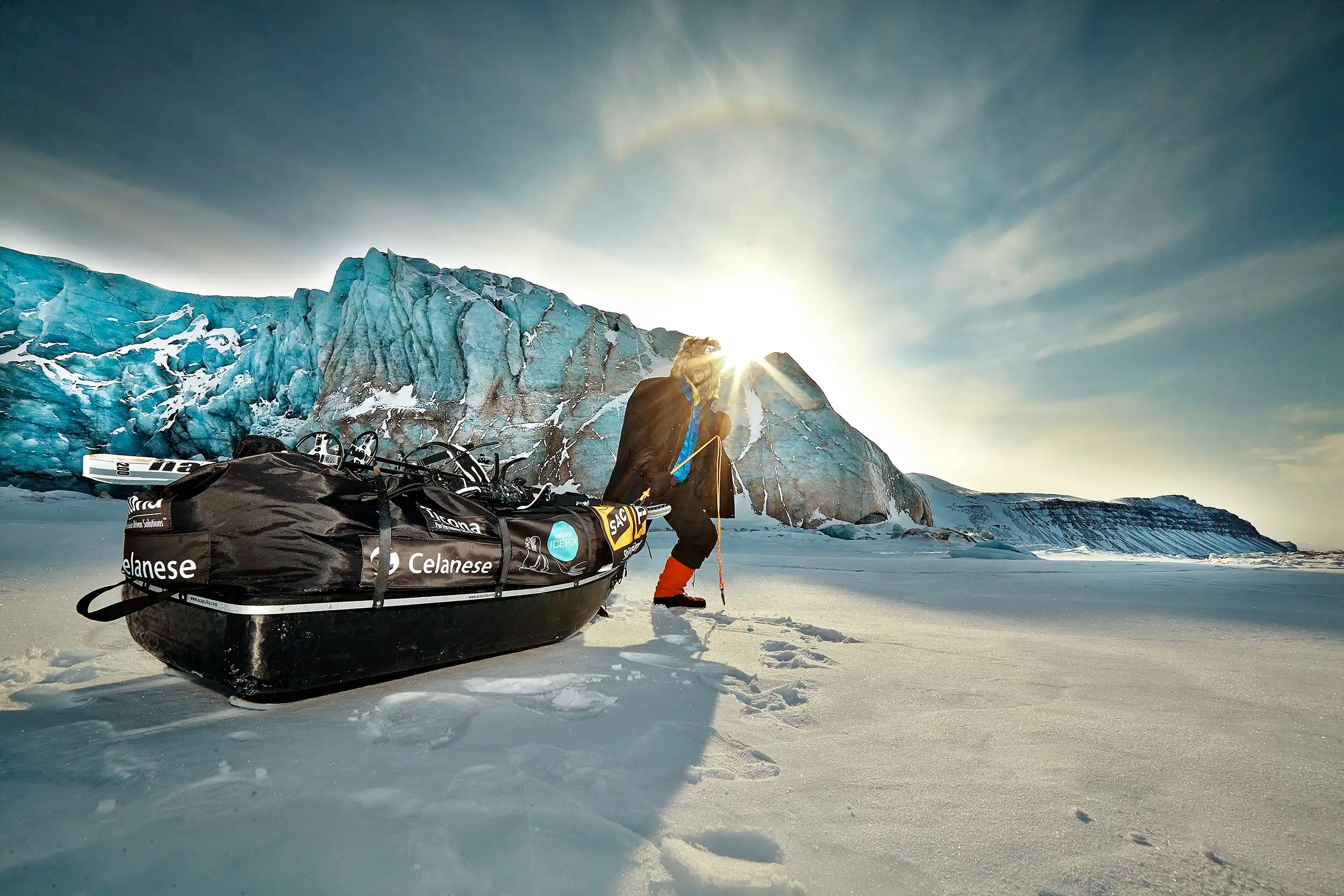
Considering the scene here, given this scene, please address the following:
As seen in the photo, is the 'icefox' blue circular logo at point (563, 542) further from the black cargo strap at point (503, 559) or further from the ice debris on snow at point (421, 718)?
the ice debris on snow at point (421, 718)

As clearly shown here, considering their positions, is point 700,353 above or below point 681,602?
above

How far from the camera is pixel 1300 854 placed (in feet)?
3.41

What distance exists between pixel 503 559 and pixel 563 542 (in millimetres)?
394

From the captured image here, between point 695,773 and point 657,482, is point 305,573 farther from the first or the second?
point 657,482

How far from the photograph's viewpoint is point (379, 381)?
2092 centimetres

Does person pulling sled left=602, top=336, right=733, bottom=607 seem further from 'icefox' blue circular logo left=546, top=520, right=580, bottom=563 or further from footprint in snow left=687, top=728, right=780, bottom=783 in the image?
footprint in snow left=687, top=728, right=780, bottom=783

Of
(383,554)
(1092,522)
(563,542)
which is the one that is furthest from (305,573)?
(1092,522)

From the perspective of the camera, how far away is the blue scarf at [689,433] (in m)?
4.52

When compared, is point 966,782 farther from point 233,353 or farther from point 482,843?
point 233,353

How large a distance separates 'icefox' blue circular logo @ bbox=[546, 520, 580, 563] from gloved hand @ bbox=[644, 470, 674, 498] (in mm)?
1723

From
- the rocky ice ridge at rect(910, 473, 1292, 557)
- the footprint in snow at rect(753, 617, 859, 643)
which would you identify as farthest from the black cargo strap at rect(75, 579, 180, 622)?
the rocky ice ridge at rect(910, 473, 1292, 557)

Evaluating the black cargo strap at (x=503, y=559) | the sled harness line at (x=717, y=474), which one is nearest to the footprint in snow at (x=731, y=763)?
the black cargo strap at (x=503, y=559)

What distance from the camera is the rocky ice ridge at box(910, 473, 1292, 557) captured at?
31.1 m

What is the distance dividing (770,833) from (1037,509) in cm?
4235
